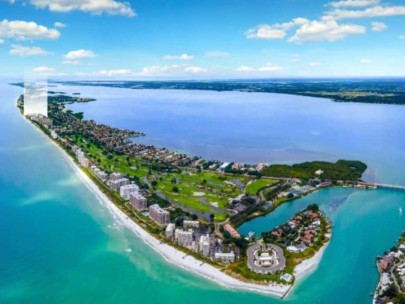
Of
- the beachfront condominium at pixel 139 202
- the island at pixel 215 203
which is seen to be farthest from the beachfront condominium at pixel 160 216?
the beachfront condominium at pixel 139 202

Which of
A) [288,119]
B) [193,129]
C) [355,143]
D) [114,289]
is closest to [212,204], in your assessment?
[114,289]

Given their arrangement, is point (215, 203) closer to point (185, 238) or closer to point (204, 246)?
point (185, 238)

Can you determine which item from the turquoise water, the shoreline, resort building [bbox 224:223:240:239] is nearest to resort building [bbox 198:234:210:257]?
the shoreline

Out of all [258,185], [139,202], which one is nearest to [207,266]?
[139,202]

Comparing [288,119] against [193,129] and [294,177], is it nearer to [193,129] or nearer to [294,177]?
[193,129]

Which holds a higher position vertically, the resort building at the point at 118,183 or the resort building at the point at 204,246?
the resort building at the point at 118,183

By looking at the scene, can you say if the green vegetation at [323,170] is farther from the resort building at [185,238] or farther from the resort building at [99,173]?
the resort building at [185,238]
